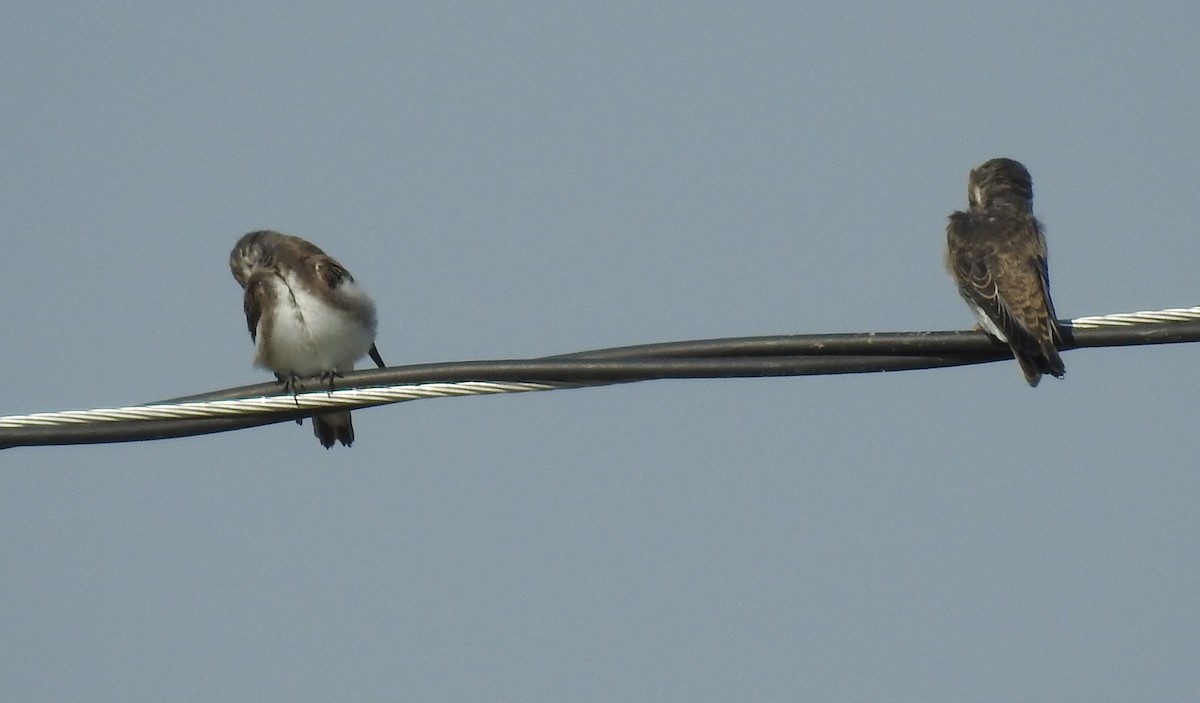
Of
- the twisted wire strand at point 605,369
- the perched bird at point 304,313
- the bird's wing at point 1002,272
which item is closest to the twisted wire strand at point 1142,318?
the twisted wire strand at point 605,369

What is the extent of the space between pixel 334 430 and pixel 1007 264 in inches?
166

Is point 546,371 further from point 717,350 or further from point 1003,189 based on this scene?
point 1003,189

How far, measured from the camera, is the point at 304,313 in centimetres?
983

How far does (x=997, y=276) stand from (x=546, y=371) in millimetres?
3430

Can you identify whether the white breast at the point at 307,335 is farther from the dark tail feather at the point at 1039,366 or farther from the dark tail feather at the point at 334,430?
the dark tail feather at the point at 1039,366

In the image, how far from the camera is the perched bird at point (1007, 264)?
764cm

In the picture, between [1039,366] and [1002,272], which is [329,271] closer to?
[1002,272]

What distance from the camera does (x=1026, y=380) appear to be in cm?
758

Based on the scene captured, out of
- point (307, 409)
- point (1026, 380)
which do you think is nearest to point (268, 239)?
point (307, 409)

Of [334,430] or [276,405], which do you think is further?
[334,430]

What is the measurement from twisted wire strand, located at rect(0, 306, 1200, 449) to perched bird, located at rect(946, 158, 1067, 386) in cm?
65

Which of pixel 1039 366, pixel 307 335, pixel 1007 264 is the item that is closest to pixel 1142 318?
pixel 1039 366

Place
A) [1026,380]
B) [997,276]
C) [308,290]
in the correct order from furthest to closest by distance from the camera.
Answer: [308,290], [997,276], [1026,380]

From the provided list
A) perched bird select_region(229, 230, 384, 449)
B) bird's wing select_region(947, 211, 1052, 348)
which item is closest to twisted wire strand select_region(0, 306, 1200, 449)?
bird's wing select_region(947, 211, 1052, 348)
